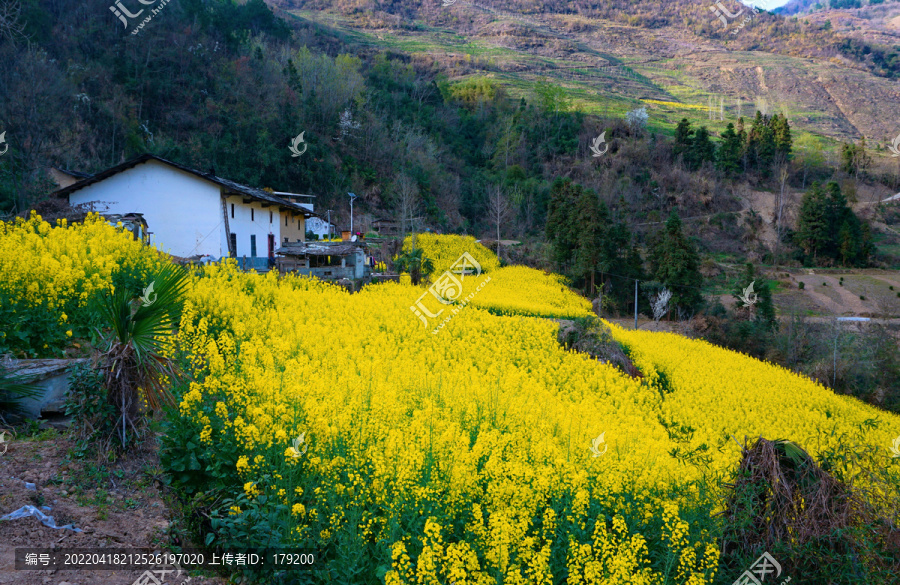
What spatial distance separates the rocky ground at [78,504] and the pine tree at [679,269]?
115ft

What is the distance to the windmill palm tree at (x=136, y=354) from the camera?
5672 millimetres

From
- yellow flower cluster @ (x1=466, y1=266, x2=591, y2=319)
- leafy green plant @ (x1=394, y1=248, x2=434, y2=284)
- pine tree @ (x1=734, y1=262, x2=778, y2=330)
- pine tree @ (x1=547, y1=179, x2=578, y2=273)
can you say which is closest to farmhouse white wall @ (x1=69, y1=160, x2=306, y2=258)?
leafy green plant @ (x1=394, y1=248, x2=434, y2=284)

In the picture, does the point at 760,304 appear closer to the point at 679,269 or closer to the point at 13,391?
the point at 679,269

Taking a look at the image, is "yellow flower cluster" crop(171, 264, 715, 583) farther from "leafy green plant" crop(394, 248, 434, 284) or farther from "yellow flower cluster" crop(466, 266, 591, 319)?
"leafy green plant" crop(394, 248, 434, 284)

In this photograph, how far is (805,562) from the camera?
533 cm

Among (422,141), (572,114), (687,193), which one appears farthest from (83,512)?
(572,114)

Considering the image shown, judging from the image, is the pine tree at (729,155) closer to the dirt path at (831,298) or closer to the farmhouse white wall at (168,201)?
the dirt path at (831,298)

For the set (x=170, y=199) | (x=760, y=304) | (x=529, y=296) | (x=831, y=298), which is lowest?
(x=831, y=298)

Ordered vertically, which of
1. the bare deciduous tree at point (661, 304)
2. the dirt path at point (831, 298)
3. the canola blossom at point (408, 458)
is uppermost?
the canola blossom at point (408, 458)

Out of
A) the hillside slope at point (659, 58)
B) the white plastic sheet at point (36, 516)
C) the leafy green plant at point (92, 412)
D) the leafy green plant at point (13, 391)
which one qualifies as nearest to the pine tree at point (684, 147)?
the hillside slope at point (659, 58)

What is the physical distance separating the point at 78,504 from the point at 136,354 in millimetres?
1533

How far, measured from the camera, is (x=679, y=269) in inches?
1407

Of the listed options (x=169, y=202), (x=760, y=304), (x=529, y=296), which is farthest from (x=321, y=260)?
(x=760, y=304)

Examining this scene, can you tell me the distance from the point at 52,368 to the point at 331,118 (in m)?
49.5
